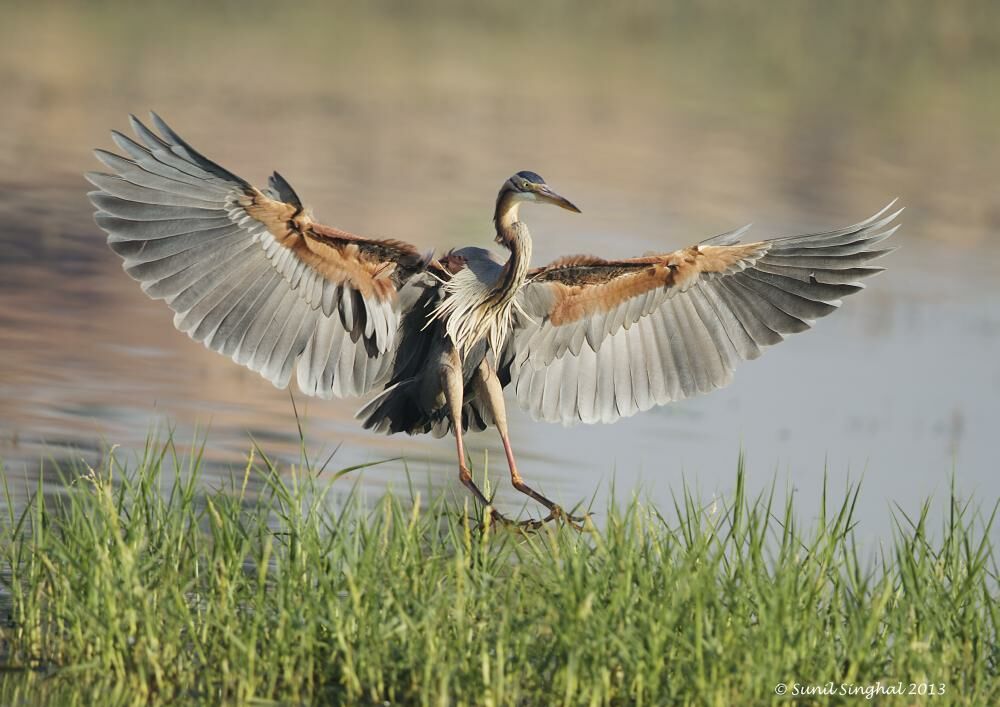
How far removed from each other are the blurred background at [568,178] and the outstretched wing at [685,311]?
69cm

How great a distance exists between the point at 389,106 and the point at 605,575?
1926 cm

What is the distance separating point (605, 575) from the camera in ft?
17.0

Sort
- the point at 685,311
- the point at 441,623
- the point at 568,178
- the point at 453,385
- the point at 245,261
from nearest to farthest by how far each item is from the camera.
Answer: the point at 441,623 → the point at 245,261 → the point at 453,385 → the point at 685,311 → the point at 568,178

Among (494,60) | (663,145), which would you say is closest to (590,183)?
(663,145)

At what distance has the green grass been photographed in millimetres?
4977

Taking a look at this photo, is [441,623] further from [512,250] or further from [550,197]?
[550,197]

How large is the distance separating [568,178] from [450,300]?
13.0 m

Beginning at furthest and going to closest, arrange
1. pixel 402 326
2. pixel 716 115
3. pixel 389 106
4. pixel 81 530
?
1. pixel 716 115
2. pixel 389 106
3. pixel 402 326
4. pixel 81 530

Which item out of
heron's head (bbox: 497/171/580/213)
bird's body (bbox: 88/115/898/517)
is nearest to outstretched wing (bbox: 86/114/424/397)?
bird's body (bbox: 88/115/898/517)

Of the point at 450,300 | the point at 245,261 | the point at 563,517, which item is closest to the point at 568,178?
the point at 450,300

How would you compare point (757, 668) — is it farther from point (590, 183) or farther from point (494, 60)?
point (494, 60)

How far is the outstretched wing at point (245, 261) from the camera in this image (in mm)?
6316

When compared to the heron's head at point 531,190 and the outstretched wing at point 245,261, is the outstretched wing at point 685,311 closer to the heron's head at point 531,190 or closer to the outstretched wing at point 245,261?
the heron's head at point 531,190

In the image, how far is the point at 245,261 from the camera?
645 centimetres
